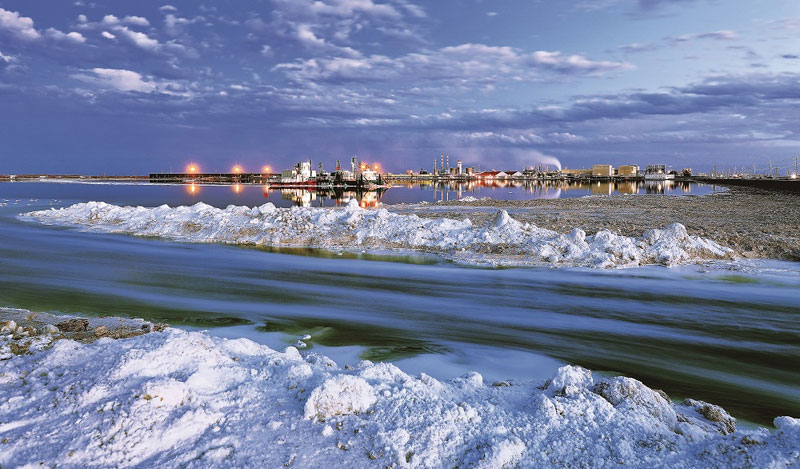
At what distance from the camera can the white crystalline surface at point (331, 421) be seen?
402 cm

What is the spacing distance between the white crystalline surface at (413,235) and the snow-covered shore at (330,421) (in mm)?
10353

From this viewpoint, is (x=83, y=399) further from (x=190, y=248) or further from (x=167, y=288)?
(x=190, y=248)

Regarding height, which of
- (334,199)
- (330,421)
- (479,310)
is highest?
(334,199)

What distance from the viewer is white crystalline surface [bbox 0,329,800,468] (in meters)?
4.02

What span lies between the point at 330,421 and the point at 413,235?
1429 centimetres

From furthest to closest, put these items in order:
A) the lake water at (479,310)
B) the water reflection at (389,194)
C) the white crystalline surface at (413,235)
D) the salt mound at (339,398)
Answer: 1. the water reflection at (389,194)
2. the white crystalline surface at (413,235)
3. the lake water at (479,310)
4. the salt mound at (339,398)

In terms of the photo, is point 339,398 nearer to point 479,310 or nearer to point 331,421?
point 331,421

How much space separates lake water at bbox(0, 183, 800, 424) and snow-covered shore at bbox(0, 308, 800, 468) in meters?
2.11

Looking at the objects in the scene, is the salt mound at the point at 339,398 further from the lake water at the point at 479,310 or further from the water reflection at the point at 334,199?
the water reflection at the point at 334,199

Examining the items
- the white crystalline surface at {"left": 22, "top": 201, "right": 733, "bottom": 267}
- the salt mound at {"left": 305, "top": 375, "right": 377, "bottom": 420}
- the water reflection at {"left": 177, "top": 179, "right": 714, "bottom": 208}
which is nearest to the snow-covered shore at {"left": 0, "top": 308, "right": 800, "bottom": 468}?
the salt mound at {"left": 305, "top": 375, "right": 377, "bottom": 420}

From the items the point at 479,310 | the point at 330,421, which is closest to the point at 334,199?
the point at 479,310

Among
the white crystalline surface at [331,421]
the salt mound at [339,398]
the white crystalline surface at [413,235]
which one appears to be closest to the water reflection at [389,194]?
the white crystalline surface at [413,235]

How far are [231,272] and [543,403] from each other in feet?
39.8

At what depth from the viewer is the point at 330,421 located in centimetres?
443
